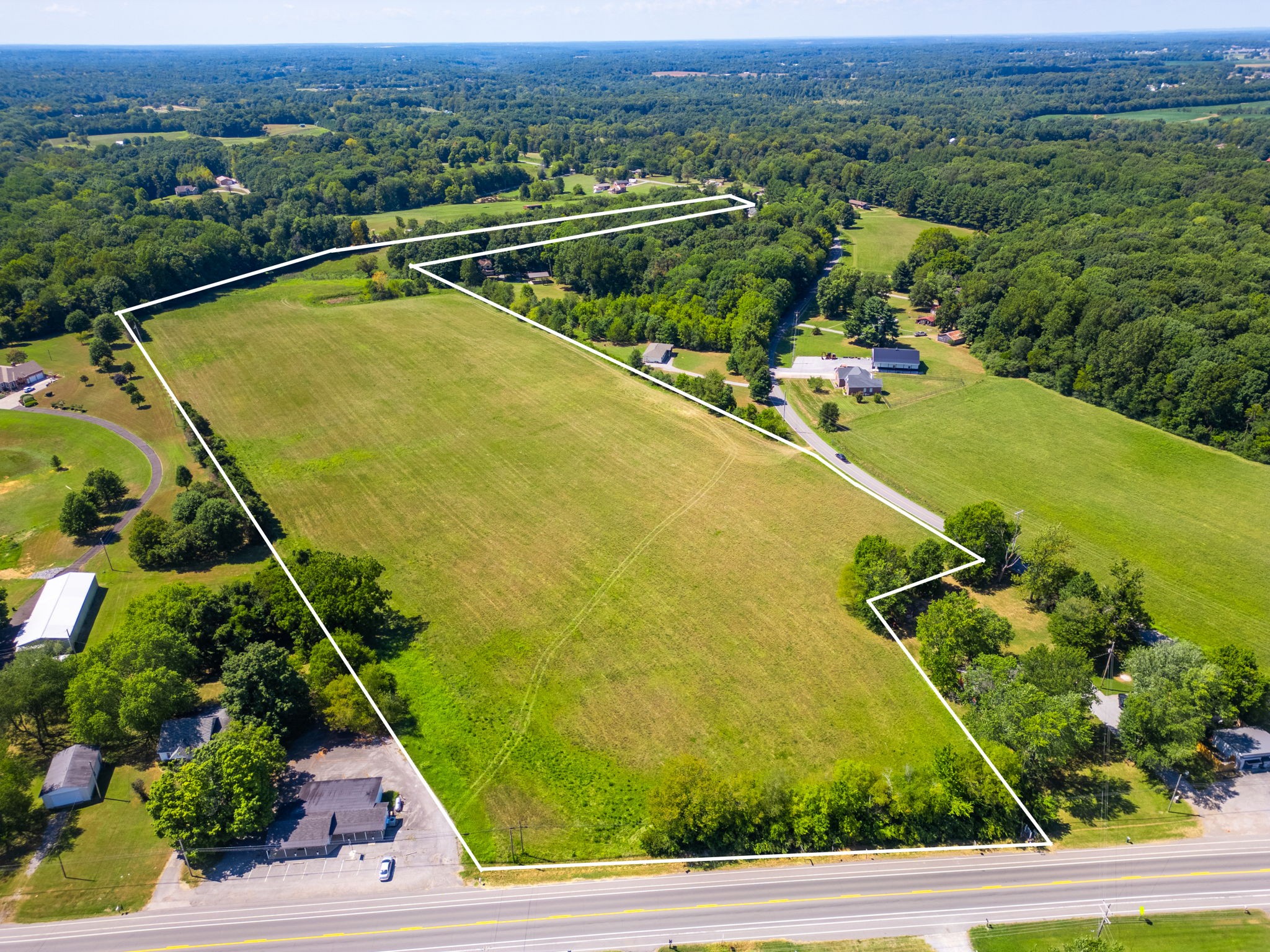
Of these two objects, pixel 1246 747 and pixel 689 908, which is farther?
pixel 1246 747

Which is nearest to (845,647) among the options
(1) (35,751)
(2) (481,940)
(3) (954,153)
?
(2) (481,940)

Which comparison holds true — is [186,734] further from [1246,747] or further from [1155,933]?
[1246,747]

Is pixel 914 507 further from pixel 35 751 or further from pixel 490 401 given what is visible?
pixel 35 751

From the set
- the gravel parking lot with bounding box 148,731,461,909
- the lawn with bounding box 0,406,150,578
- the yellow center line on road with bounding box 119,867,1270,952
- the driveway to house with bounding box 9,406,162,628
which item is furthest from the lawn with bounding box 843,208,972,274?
the gravel parking lot with bounding box 148,731,461,909

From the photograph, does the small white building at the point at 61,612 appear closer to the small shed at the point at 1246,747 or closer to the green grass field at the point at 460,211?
the small shed at the point at 1246,747

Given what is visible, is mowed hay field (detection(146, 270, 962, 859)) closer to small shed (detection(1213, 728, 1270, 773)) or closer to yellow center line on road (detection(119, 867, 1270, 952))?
yellow center line on road (detection(119, 867, 1270, 952))

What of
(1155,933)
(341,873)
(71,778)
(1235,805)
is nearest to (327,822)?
(341,873)
